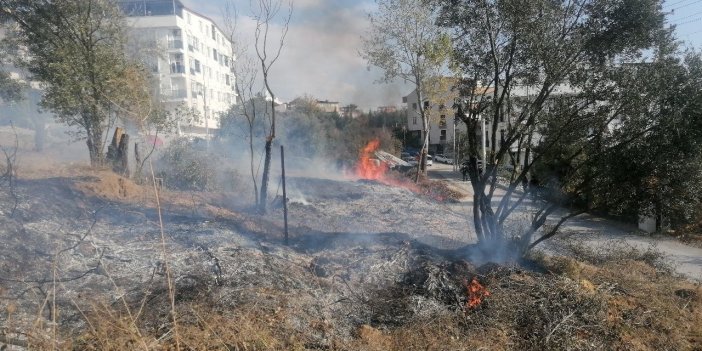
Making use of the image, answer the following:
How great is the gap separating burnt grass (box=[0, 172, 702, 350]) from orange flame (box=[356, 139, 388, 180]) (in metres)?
16.0

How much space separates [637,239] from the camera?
13859 mm

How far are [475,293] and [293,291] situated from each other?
3202 millimetres

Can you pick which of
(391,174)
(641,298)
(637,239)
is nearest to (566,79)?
(641,298)

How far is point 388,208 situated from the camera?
53.3 feet

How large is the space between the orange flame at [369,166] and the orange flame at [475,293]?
18524 millimetres

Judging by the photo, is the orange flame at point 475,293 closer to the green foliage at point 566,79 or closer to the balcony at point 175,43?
the green foliage at point 566,79

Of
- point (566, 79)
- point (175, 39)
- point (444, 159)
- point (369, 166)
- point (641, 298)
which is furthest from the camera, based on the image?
point (444, 159)

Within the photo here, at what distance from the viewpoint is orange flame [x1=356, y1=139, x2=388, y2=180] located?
2697cm

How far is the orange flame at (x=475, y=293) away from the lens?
23.6 ft

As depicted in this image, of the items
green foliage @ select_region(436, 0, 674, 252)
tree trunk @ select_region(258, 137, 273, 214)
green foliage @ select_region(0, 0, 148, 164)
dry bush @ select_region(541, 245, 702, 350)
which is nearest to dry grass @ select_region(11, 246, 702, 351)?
dry bush @ select_region(541, 245, 702, 350)

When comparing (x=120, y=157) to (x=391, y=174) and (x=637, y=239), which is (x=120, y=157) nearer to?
(x=391, y=174)

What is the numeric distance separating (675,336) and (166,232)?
9.86m

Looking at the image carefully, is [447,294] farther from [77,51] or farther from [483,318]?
[77,51]

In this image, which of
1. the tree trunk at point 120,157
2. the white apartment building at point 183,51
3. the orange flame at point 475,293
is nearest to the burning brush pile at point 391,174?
the tree trunk at point 120,157
